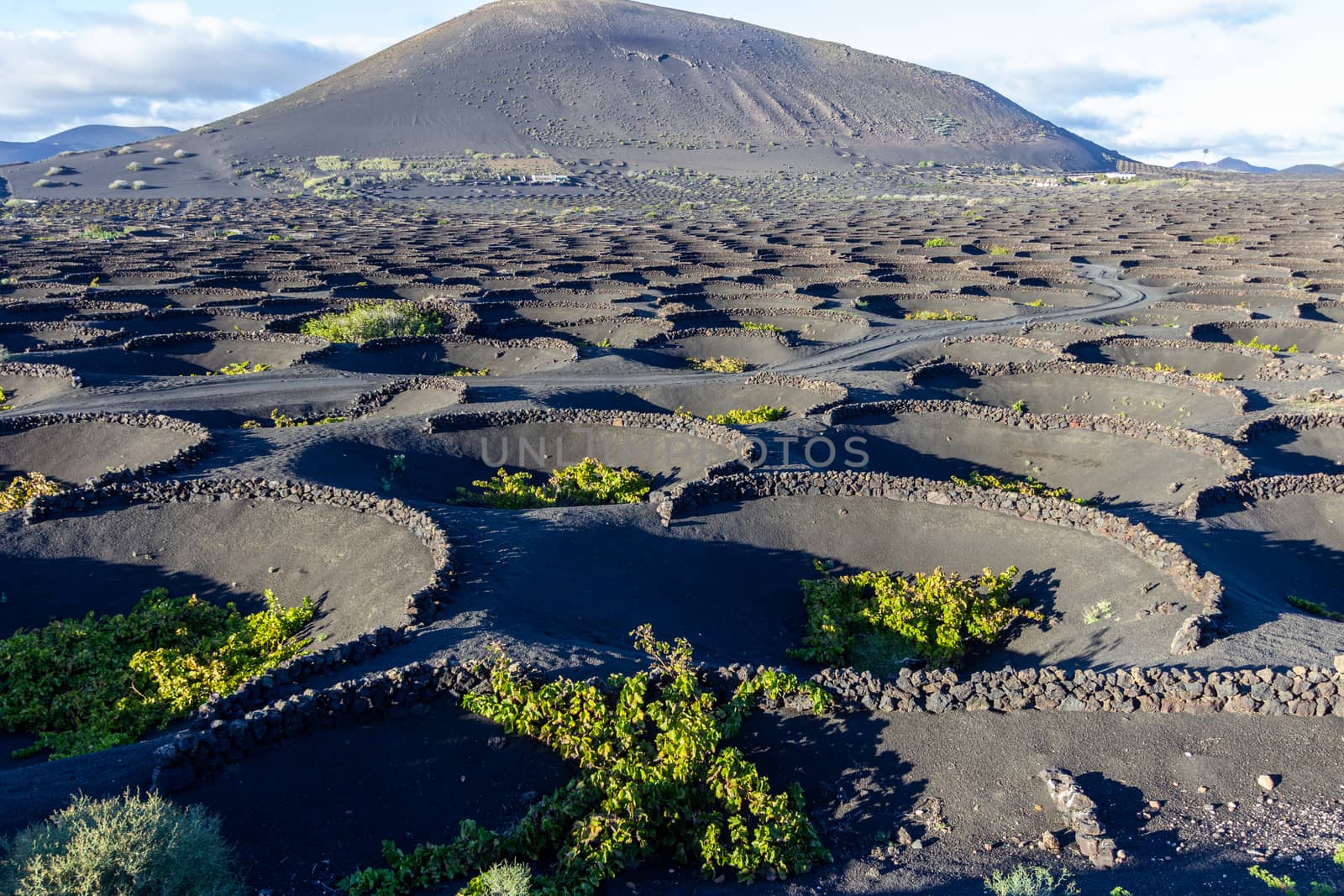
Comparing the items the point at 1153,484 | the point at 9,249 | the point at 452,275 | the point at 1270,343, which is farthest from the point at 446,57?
the point at 1153,484

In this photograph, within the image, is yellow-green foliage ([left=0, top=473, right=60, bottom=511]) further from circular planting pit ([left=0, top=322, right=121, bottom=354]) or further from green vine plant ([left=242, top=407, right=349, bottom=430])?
circular planting pit ([left=0, top=322, right=121, bottom=354])

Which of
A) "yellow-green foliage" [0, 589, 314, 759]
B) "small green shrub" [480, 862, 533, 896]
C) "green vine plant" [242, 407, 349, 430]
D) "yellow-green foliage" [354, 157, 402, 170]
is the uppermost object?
"yellow-green foliage" [354, 157, 402, 170]

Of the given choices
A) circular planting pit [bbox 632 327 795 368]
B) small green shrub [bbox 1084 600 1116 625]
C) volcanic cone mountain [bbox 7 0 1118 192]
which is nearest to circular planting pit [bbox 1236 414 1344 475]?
small green shrub [bbox 1084 600 1116 625]

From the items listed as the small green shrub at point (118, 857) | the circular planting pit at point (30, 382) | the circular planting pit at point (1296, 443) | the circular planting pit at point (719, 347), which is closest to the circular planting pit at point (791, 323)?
the circular planting pit at point (719, 347)

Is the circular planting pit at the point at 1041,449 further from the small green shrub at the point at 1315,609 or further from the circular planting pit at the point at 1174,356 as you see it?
the circular planting pit at the point at 1174,356

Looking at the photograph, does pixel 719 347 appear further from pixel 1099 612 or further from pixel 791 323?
pixel 1099 612

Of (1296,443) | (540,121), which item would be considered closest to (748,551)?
(1296,443)
